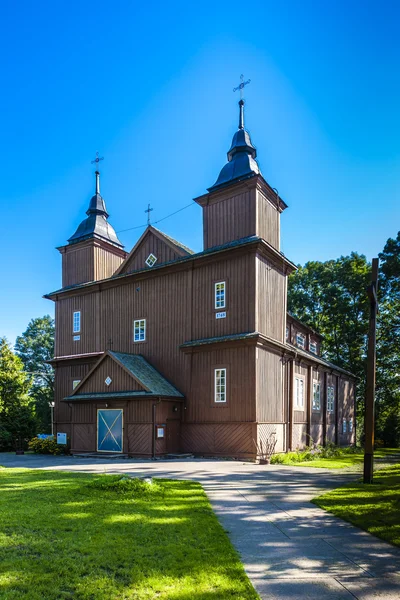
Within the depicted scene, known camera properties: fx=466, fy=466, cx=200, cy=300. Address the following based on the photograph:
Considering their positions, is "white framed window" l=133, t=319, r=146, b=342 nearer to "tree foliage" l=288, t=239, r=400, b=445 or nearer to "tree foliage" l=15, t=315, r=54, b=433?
"tree foliage" l=288, t=239, r=400, b=445

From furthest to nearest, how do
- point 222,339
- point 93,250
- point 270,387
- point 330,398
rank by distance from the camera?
point 330,398 → point 93,250 → point 270,387 → point 222,339

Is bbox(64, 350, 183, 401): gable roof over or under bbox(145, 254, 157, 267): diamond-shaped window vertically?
under

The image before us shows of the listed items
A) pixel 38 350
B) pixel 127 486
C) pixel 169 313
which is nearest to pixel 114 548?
Answer: pixel 127 486

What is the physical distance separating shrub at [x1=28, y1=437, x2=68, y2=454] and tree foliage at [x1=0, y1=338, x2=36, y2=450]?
4543mm

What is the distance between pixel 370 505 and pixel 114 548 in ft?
20.5

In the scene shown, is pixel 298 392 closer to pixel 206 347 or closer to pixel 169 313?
pixel 206 347

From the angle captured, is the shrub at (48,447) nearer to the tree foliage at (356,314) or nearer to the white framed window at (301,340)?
the white framed window at (301,340)

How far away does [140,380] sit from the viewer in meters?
22.1

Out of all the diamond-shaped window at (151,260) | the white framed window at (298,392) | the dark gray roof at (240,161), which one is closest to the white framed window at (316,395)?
the white framed window at (298,392)

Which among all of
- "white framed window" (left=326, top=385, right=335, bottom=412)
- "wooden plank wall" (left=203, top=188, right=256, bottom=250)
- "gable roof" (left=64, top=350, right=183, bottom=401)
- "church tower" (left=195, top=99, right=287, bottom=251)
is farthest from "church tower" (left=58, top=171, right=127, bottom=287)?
"white framed window" (left=326, top=385, right=335, bottom=412)

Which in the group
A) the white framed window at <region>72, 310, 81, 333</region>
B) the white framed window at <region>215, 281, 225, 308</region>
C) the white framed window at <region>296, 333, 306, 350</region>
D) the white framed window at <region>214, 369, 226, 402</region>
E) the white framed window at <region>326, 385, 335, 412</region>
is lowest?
the white framed window at <region>326, 385, 335, 412</region>

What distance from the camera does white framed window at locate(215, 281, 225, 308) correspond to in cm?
2338

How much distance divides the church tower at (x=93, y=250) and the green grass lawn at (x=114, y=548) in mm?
22158

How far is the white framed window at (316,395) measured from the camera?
30.0m
